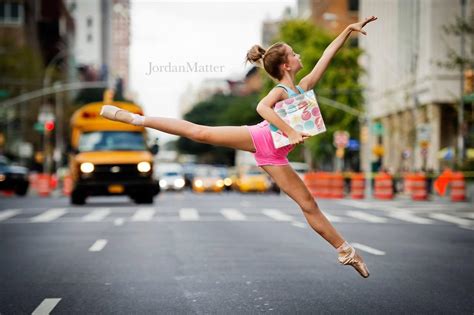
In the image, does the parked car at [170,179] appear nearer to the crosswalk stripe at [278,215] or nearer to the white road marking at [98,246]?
the crosswalk stripe at [278,215]

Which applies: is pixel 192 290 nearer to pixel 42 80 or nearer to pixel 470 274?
pixel 470 274

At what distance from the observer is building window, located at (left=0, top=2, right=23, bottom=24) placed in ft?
279

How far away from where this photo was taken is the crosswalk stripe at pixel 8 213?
24.1 metres

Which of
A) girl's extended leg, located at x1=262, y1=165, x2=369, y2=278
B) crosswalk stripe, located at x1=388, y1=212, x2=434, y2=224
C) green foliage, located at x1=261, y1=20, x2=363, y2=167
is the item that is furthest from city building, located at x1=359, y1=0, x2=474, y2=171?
girl's extended leg, located at x1=262, y1=165, x2=369, y2=278

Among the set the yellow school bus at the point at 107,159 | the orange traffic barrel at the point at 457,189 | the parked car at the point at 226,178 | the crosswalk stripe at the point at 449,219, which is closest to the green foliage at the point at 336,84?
the parked car at the point at 226,178

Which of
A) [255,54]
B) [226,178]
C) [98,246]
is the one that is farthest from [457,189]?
[226,178]

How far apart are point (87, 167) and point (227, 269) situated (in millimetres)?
18496

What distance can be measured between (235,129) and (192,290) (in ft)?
7.55

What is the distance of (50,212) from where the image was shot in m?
26.4

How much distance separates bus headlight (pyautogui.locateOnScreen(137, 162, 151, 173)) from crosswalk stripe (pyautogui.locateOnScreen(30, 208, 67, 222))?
2593mm

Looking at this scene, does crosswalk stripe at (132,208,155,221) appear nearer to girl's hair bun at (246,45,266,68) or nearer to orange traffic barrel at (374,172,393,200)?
girl's hair bun at (246,45,266,68)

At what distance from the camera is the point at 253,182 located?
189 feet

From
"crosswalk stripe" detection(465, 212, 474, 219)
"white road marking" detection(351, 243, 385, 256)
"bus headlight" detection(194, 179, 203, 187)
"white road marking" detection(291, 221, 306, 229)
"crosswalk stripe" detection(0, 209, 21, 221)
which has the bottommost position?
"bus headlight" detection(194, 179, 203, 187)

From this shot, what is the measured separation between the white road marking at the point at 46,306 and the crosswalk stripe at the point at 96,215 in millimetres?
13746
